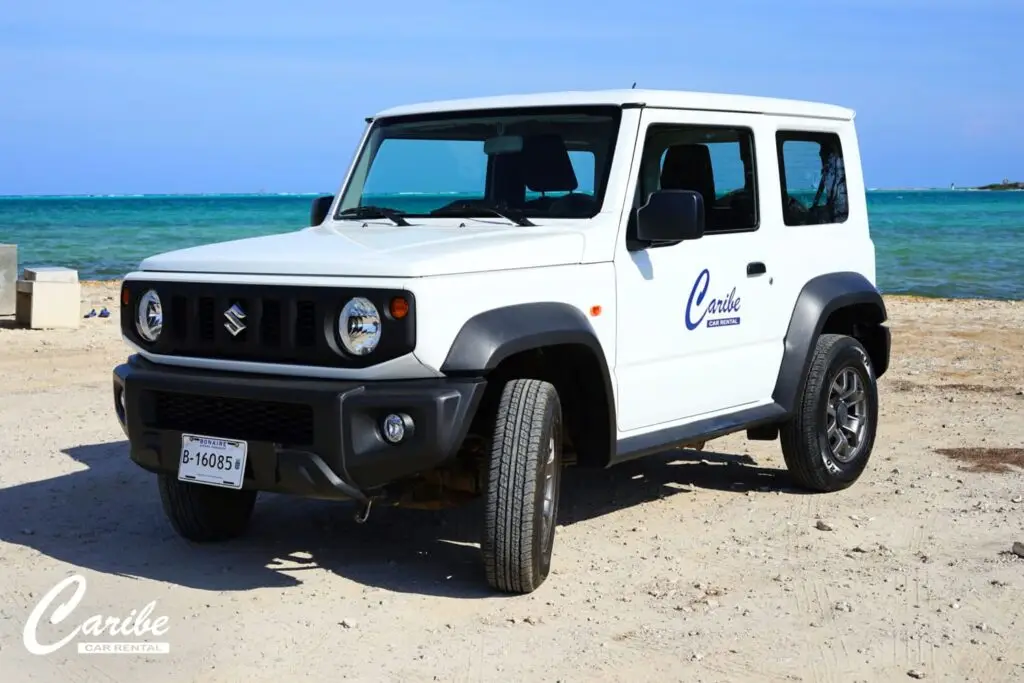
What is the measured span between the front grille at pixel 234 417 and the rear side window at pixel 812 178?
9.24 ft

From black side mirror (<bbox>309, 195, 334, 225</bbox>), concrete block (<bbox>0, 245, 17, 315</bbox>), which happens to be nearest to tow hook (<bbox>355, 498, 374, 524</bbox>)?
black side mirror (<bbox>309, 195, 334, 225</bbox>)

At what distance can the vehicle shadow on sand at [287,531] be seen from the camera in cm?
519

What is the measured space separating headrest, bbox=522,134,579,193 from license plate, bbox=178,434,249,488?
69.5 inches

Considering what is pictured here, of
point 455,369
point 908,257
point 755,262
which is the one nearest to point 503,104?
point 755,262

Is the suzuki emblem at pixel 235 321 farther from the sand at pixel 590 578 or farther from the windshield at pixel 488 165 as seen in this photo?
the windshield at pixel 488 165

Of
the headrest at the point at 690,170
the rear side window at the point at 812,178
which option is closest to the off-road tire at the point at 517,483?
the headrest at the point at 690,170

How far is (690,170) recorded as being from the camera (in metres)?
5.79

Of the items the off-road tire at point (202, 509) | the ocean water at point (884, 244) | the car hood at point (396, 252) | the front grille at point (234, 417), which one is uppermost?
the car hood at point (396, 252)

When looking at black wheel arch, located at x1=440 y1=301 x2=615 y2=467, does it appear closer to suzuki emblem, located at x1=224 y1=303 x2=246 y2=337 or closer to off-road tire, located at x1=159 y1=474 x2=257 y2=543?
suzuki emblem, located at x1=224 y1=303 x2=246 y2=337

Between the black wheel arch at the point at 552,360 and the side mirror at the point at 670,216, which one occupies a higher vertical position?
the side mirror at the point at 670,216

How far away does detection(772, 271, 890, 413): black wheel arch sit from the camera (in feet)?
20.4

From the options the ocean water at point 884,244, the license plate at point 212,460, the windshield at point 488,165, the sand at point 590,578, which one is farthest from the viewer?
the ocean water at point 884,244

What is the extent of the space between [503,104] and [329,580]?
7.23 feet

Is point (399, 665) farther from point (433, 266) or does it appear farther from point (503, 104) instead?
point (503, 104)
